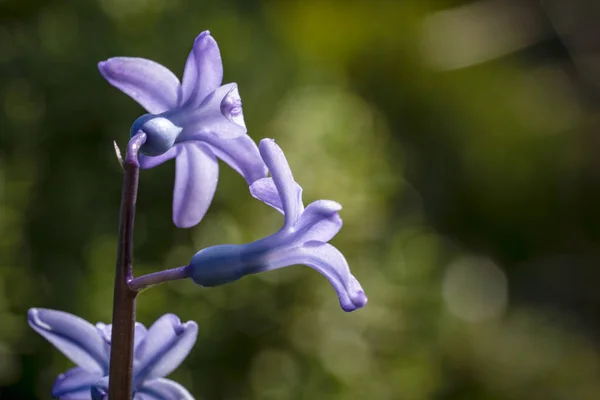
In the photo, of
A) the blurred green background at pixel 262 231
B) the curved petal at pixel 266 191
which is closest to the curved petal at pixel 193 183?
the curved petal at pixel 266 191

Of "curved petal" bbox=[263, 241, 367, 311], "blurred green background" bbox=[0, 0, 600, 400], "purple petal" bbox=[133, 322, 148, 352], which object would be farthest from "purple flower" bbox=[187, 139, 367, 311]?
"blurred green background" bbox=[0, 0, 600, 400]

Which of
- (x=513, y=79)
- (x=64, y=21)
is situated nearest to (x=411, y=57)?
(x=513, y=79)

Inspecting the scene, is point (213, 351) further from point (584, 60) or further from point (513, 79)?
point (584, 60)

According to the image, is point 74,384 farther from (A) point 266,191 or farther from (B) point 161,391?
(A) point 266,191

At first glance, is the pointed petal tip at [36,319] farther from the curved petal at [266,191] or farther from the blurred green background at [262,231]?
the blurred green background at [262,231]

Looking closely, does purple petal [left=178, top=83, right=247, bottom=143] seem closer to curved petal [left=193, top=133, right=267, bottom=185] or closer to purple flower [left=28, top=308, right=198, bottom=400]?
curved petal [left=193, top=133, right=267, bottom=185]
